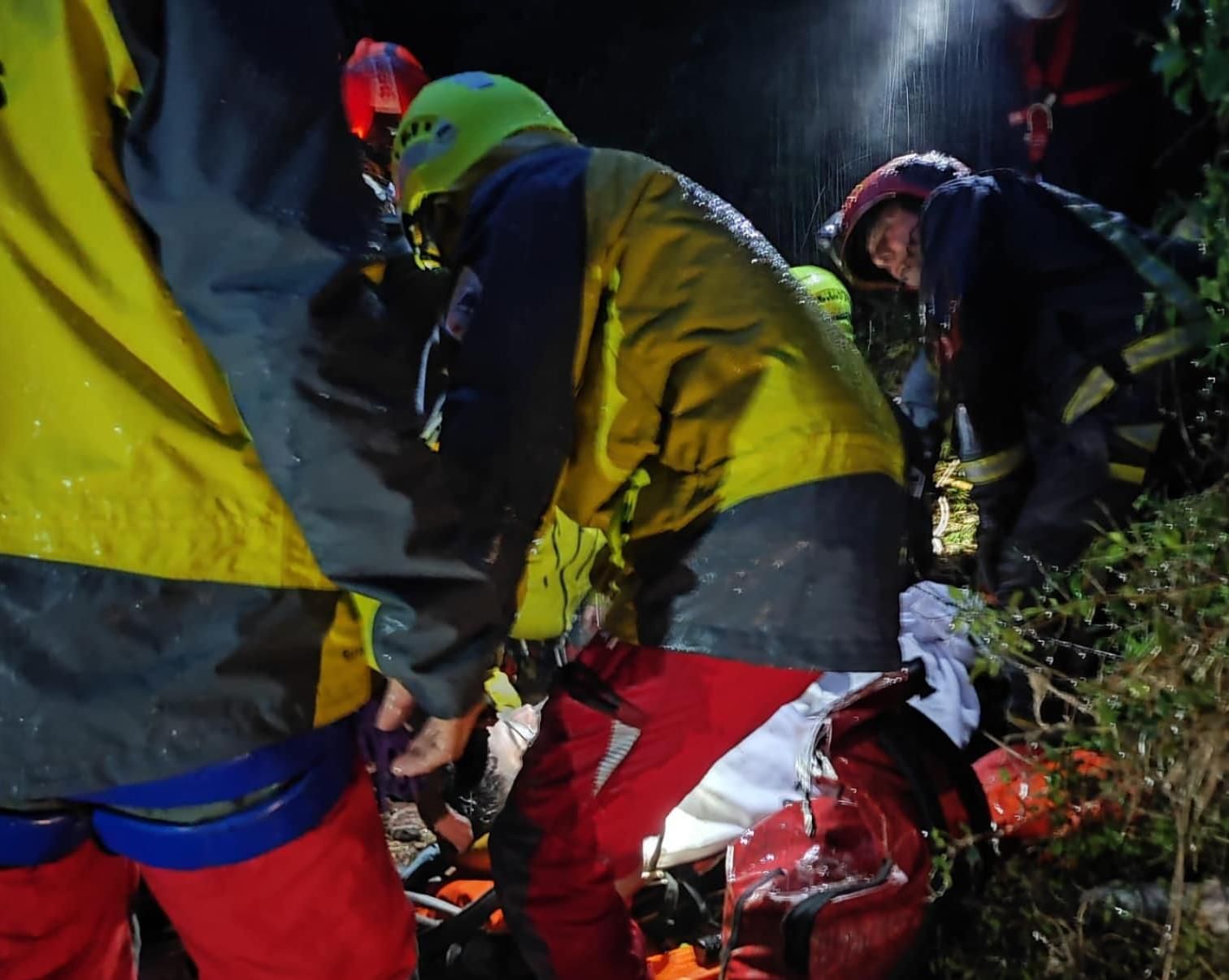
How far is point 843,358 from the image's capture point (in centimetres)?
177

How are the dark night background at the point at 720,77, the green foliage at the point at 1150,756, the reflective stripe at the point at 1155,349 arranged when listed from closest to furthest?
the green foliage at the point at 1150,756 < the reflective stripe at the point at 1155,349 < the dark night background at the point at 720,77

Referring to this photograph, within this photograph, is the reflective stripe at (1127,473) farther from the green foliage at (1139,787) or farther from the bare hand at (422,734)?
the bare hand at (422,734)

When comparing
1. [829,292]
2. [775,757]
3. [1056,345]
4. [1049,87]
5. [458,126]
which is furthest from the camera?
[1049,87]

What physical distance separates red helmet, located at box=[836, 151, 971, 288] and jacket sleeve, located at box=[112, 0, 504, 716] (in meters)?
2.78

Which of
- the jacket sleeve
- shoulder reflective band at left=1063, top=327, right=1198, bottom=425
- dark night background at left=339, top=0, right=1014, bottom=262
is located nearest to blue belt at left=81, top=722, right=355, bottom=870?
the jacket sleeve

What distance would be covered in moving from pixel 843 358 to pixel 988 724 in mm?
1415

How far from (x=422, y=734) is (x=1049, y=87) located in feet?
14.9

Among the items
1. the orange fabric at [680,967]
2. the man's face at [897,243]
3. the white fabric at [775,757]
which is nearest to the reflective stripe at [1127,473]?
the white fabric at [775,757]

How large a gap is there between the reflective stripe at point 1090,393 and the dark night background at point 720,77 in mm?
6442

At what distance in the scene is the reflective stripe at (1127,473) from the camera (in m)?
2.82

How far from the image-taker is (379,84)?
3611 millimetres

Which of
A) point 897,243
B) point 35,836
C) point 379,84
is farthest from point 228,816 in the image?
point 897,243

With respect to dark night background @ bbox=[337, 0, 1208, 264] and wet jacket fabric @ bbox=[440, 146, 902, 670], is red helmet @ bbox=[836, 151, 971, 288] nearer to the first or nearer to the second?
wet jacket fabric @ bbox=[440, 146, 902, 670]

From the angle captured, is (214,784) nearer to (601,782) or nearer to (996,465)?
(601,782)
